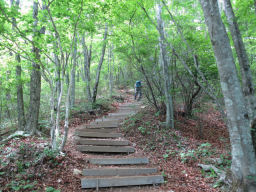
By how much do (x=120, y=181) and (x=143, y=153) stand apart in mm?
2003

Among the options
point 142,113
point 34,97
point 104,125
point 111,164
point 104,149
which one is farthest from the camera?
point 142,113

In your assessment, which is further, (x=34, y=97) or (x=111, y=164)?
(x=34, y=97)

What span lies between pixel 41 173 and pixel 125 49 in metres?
6.00

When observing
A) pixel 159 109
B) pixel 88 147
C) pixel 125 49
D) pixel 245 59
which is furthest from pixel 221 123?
pixel 88 147

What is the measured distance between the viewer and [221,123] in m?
9.91

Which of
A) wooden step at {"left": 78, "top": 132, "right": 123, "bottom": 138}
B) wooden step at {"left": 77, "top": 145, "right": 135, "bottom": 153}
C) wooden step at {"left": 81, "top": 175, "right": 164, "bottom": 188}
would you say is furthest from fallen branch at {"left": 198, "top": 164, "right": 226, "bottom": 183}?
wooden step at {"left": 78, "top": 132, "right": 123, "bottom": 138}

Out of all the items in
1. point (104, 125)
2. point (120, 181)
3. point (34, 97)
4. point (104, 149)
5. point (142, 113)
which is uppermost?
point (34, 97)

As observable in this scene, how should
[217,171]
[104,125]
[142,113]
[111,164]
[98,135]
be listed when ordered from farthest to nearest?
[142,113]
[104,125]
[98,135]
[111,164]
[217,171]

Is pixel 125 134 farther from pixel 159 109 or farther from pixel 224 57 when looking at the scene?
pixel 224 57

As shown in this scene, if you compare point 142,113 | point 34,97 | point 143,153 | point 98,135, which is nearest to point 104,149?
point 98,135

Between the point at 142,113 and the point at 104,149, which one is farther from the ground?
the point at 142,113

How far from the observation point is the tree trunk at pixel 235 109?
9.70 ft

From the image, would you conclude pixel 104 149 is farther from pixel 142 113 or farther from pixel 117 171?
pixel 142 113

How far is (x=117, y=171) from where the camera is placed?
453cm
